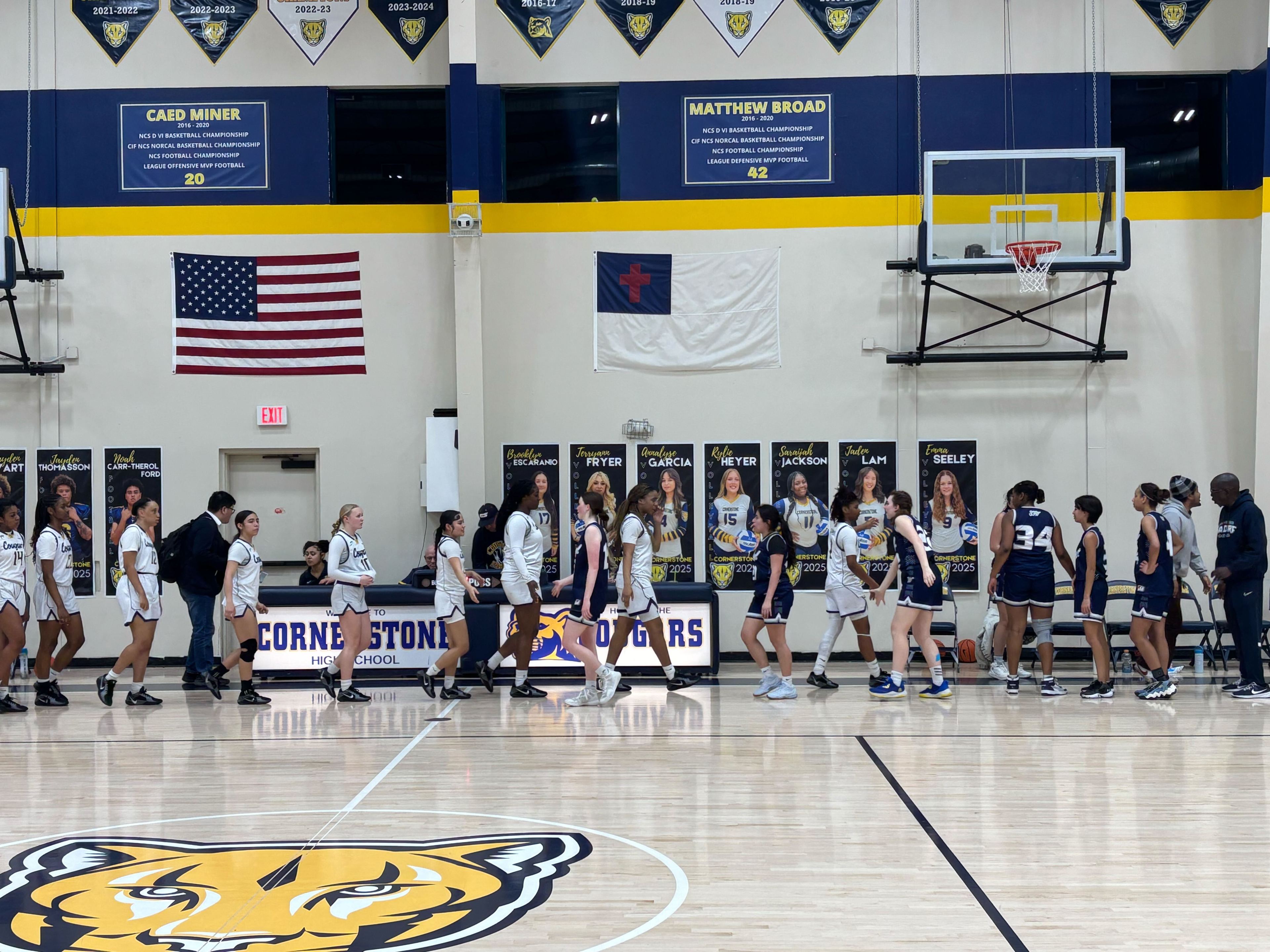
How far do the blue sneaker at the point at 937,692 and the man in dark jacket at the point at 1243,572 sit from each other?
7.76ft

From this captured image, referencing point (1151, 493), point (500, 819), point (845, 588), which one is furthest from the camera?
point (845, 588)

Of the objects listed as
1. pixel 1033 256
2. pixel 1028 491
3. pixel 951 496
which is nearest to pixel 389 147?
pixel 1033 256

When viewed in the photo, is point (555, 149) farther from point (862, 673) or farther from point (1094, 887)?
point (1094, 887)

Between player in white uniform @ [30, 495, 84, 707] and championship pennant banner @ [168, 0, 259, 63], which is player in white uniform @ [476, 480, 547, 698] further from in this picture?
championship pennant banner @ [168, 0, 259, 63]

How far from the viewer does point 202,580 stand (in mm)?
10625

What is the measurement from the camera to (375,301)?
12.8 metres

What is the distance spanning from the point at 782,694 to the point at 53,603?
6.27m

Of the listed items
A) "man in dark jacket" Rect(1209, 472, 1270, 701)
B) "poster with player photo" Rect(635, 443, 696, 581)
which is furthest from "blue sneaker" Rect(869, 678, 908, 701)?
"poster with player photo" Rect(635, 443, 696, 581)

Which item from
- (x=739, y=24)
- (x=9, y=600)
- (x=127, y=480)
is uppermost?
(x=739, y=24)

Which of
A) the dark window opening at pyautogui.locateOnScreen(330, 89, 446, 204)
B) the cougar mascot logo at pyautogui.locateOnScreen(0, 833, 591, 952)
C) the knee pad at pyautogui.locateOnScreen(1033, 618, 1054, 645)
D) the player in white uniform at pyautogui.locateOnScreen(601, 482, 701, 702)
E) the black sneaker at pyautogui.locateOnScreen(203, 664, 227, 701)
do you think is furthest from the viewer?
the dark window opening at pyautogui.locateOnScreen(330, 89, 446, 204)

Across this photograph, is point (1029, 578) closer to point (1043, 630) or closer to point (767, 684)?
point (1043, 630)

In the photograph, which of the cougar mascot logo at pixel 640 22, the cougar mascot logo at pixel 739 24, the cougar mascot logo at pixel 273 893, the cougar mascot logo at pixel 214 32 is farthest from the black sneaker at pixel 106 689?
the cougar mascot logo at pixel 739 24

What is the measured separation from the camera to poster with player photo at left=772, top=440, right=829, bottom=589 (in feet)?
41.1

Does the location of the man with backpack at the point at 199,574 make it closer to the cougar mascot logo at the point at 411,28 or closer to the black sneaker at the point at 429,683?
the black sneaker at the point at 429,683
